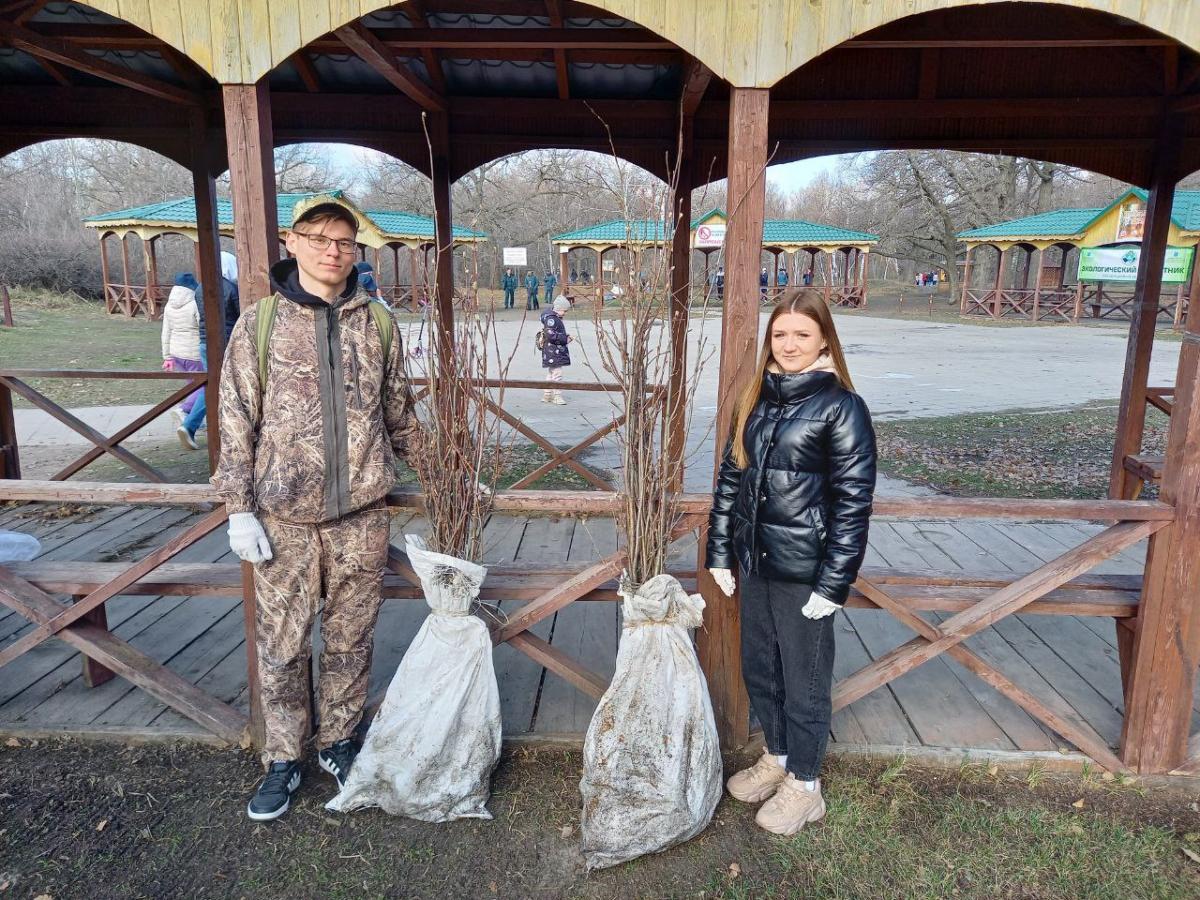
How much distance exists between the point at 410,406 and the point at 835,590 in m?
1.51

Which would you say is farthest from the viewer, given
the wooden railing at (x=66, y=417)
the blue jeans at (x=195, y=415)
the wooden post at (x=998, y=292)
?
the wooden post at (x=998, y=292)

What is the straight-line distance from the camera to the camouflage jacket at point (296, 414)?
8.21 ft

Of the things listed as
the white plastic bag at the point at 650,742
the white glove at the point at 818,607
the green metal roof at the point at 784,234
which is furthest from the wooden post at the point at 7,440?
the green metal roof at the point at 784,234

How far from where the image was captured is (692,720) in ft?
8.34

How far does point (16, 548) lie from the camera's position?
3.32 m

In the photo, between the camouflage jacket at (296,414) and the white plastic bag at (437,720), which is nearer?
the camouflage jacket at (296,414)

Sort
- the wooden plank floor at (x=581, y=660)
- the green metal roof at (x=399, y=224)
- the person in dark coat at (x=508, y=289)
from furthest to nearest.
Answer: the person in dark coat at (x=508, y=289) < the green metal roof at (x=399, y=224) < the wooden plank floor at (x=581, y=660)

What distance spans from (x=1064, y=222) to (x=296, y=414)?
94.4ft

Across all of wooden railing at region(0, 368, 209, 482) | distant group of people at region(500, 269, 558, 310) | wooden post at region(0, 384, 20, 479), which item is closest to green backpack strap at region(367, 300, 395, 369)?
wooden railing at region(0, 368, 209, 482)

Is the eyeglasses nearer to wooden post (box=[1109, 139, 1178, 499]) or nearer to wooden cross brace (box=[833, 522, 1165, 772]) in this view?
wooden cross brace (box=[833, 522, 1165, 772])

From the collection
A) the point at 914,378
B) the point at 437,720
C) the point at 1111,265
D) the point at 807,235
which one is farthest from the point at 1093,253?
the point at 437,720

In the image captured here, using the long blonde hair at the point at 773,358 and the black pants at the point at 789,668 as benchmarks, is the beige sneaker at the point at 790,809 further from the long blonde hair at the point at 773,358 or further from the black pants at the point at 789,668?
the long blonde hair at the point at 773,358

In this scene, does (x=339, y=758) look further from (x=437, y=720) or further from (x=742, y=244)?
(x=742, y=244)

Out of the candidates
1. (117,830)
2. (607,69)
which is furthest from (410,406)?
(607,69)
